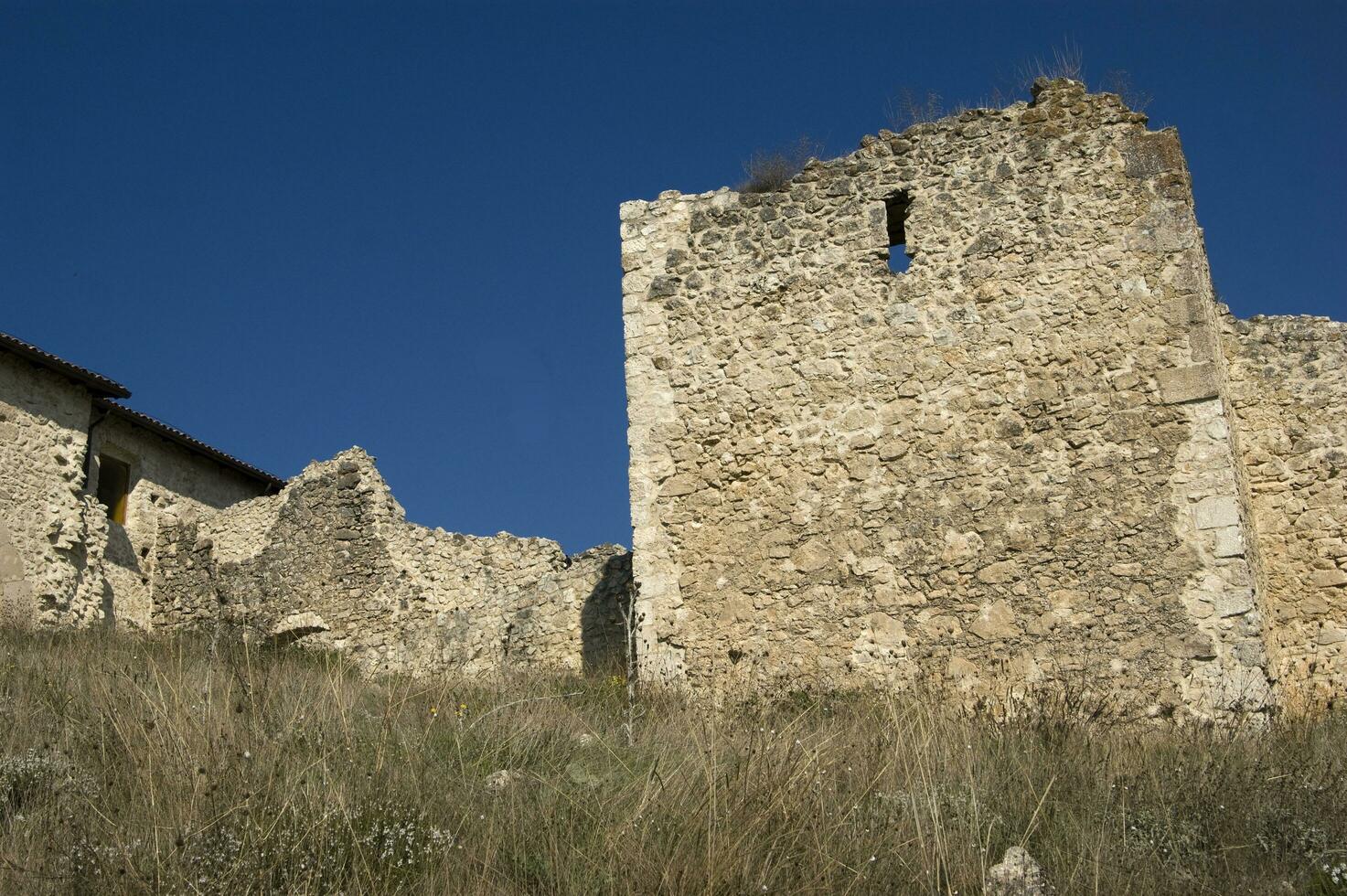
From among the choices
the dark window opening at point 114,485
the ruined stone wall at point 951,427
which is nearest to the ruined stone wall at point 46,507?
the dark window opening at point 114,485

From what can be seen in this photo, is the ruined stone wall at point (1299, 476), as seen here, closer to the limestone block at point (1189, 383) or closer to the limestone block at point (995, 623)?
the limestone block at point (1189, 383)

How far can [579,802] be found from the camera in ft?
18.6

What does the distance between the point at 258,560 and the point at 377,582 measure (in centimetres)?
190

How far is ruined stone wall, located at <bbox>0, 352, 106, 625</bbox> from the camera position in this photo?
1377 cm

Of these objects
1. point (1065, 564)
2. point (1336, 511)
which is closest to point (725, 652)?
point (1065, 564)

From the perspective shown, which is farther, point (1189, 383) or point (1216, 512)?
point (1189, 383)

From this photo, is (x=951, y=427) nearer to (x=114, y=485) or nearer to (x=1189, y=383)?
(x=1189, y=383)

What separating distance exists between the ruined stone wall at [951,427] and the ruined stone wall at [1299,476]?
1152mm

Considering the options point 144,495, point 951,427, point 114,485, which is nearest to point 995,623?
point 951,427

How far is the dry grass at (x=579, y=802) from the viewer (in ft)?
16.3

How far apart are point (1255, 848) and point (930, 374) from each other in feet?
15.3

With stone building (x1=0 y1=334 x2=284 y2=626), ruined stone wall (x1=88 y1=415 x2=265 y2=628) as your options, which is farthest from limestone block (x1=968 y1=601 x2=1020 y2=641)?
ruined stone wall (x1=88 y1=415 x2=265 y2=628)

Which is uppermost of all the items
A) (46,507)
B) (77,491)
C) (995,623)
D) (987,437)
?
(77,491)

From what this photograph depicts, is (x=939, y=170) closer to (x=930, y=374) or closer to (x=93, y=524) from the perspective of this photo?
(x=930, y=374)
